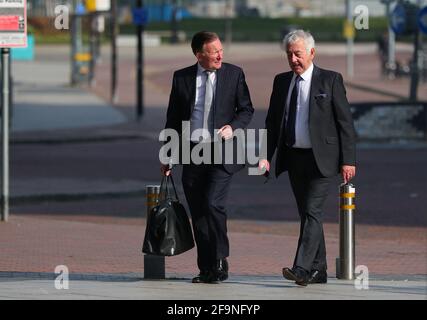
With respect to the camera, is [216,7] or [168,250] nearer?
[168,250]

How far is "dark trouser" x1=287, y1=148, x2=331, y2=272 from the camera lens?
924 centimetres

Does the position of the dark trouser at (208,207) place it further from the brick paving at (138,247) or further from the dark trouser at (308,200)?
the brick paving at (138,247)

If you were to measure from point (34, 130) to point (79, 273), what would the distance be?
55.1 ft

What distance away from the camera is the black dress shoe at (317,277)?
9359mm

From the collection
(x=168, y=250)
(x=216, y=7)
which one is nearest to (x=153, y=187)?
(x=168, y=250)

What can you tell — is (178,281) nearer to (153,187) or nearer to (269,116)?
(153,187)

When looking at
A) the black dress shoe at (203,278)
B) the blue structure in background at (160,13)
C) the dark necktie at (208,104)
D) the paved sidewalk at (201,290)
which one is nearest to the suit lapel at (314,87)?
the dark necktie at (208,104)

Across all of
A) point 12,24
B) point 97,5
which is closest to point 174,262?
point 12,24

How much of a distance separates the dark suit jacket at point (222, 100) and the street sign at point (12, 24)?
4.65 metres

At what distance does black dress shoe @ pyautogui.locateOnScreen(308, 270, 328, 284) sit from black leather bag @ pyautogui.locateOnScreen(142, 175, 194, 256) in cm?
91

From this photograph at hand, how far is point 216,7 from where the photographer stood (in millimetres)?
118750

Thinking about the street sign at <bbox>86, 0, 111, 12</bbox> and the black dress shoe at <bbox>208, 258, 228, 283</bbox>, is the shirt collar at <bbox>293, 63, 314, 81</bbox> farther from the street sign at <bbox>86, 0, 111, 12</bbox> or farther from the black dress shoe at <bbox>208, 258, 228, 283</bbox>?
the street sign at <bbox>86, 0, 111, 12</bbox>

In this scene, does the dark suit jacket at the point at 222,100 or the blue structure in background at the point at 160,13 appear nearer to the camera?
the dark suit jacket at the point at 222,100

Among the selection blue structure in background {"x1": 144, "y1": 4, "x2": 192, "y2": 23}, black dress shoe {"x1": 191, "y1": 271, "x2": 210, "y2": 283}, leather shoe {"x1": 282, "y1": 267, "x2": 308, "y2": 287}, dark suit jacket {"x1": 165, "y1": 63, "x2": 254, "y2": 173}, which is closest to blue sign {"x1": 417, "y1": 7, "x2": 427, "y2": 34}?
dark suit jacket {"x1": 165, "y1": 63, "x2": 254, "y2": 173}
